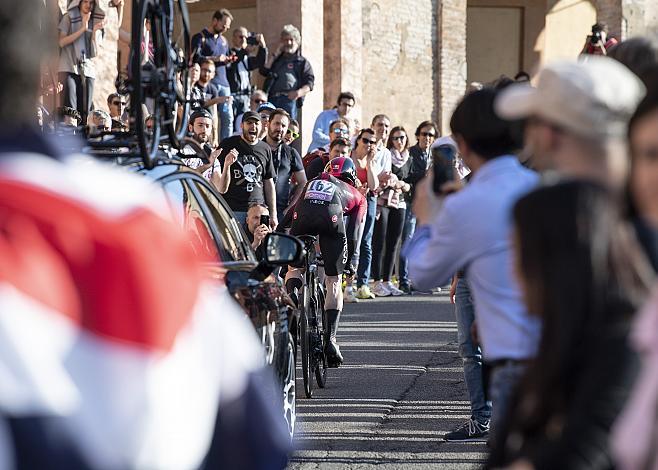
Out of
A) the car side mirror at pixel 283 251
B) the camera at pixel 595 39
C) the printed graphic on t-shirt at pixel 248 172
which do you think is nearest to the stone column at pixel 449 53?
the camera at pixel 595 39

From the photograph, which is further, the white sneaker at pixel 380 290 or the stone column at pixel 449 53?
the stone column at pixel 449 53

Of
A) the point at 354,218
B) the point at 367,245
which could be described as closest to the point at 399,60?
the point at 367,245

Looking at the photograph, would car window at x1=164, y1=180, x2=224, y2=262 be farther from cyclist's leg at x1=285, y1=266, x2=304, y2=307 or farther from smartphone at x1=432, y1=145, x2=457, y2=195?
cyclist's leg at x1=285, y1=266, x2=304, y2=307

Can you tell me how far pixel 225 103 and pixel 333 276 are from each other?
7346 millimetres

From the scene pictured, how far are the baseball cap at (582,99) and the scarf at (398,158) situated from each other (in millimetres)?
14629

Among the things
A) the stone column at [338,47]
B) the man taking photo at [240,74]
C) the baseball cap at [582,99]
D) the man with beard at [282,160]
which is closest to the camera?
the baseball cap at [582,99]

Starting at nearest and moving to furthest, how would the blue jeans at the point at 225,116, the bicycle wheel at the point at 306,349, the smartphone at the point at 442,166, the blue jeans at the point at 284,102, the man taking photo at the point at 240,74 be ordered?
the smartphone at the point at 442,166
the bicycle wheel at the point at 306,349
the blue jeans at the point at 225,116
the man taking photo at the point at 240,74
the blue jeans at the point at 284,102

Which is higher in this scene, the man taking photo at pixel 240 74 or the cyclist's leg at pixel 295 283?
the man taking photo at pixel 240 74

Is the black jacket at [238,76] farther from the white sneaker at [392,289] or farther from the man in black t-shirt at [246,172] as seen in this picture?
the man in black t-shirt at [246,172]

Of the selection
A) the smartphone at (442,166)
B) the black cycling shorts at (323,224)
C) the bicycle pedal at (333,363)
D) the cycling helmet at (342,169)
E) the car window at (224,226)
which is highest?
the smartphone at (442,166)

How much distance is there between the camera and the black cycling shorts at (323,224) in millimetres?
10562

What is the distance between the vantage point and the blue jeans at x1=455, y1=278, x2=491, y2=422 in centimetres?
747

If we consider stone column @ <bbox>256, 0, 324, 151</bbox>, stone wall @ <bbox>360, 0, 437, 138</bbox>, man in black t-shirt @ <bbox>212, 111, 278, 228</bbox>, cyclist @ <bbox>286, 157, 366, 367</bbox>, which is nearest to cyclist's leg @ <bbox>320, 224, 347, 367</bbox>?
cyclist @ <bbox>286, 157, 366, 367</bbox>

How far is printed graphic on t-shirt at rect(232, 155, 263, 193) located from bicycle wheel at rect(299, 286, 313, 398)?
3059mm
